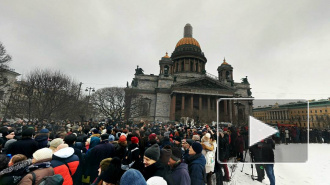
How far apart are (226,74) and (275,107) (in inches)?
1844

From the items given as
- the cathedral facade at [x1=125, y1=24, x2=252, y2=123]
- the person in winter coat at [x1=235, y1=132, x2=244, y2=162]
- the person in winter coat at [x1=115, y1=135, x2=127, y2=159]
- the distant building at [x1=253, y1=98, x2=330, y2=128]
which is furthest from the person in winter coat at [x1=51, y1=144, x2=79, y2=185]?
the cathedral facade at [x1=125, y1=24, x2=252, y2=123]

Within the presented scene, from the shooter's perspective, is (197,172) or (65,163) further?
(197,172)

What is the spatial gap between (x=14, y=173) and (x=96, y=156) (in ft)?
6.10

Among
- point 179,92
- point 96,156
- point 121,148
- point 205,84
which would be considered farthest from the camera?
point 205,84

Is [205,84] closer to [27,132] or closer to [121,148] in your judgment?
[121,148]

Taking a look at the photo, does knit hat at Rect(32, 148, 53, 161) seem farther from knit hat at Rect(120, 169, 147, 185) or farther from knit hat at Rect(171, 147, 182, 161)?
knit hat at Rect(171, 147, 182, 161)

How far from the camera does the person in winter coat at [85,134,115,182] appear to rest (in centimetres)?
414

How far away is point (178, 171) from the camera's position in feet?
9.21

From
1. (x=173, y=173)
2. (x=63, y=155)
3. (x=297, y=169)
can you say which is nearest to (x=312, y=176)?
(x=297, y=169)

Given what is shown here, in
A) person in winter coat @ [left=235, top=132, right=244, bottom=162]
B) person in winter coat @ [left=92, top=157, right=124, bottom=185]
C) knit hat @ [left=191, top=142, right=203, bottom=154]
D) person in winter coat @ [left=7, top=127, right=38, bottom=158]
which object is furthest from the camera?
person in winter coat @ [left=235, top=132, right=244, bottom=162]

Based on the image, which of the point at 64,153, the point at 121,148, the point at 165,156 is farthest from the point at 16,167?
the point at 165,156

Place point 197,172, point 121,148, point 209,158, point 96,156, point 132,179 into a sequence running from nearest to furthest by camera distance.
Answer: point 132,179 → point 197,172 → point 121,148 → point 96,156 → point 209,158

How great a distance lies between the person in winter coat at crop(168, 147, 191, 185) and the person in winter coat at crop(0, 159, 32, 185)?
245 centimetres

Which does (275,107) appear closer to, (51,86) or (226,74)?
(51,86)
